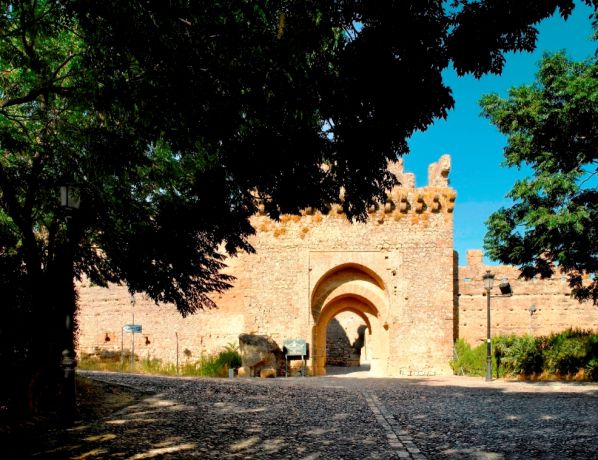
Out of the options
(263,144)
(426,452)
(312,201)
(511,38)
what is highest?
(511,38)

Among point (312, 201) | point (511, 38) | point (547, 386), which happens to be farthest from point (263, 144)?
point (547, 386)

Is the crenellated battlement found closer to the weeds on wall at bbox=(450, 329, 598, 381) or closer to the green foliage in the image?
the green foliage

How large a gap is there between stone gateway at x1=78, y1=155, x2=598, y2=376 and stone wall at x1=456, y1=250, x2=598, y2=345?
4 cm

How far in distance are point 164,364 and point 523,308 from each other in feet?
46.7

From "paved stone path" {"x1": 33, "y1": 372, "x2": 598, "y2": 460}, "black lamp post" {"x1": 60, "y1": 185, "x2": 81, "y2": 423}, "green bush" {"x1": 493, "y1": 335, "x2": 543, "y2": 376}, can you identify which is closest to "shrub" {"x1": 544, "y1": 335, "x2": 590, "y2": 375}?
"green bush" {"x1": 493, "y1": 335, "x2": 543, "y2": 376}

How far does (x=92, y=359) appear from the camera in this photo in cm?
2388

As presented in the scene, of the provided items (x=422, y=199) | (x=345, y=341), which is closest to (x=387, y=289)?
(x=422, y=199)

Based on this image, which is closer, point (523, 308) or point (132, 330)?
point (132, 330)

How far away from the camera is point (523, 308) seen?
73.1ft

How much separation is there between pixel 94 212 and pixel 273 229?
13.0m

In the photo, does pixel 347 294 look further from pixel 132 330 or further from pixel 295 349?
pixel 132 330

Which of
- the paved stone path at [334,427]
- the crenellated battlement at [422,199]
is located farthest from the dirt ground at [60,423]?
the crenellated battlement at [422,199]

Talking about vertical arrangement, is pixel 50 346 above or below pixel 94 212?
below

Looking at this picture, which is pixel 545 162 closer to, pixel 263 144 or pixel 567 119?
pixel 567 119
